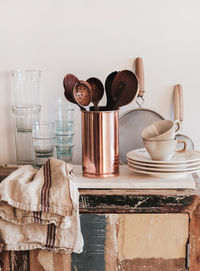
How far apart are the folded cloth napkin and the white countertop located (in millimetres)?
91

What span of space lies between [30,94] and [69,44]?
26cm

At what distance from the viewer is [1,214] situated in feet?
3.76

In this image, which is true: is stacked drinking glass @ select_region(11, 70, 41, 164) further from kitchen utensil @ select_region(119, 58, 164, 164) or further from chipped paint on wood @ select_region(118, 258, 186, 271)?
chipped paint on wood @ select_region(118, 258, 186, 271)

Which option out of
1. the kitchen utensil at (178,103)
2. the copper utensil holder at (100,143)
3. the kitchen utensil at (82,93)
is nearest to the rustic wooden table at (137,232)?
the copper utensil holder at (100,143)

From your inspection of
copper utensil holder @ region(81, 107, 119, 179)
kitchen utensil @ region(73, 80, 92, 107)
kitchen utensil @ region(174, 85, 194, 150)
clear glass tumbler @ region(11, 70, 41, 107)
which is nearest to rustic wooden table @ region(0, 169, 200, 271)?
copper utensil holder @ region(81, 107, 119, 179)

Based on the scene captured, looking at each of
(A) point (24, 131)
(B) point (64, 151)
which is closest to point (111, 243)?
(B) point (64, 151)

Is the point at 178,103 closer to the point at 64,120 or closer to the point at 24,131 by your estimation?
the point at 64,120

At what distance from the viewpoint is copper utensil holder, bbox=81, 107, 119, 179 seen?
1.30 m

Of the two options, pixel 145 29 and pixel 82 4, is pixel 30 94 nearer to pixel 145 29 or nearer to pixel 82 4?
pixel 82 4

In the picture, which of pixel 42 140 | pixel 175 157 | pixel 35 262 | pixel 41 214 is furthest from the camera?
pixel 42 140

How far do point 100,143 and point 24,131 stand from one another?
42 centimetres

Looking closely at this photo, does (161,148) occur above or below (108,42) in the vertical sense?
below

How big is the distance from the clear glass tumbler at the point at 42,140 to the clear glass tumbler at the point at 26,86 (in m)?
0.14

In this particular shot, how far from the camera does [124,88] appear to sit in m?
1.32
